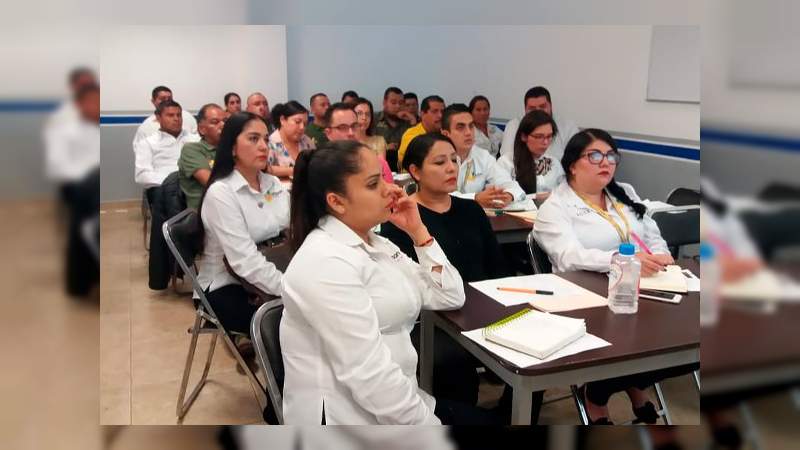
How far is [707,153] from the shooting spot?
1.49m

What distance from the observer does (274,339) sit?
5.03ft

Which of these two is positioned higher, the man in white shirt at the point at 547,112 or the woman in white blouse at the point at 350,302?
the man in white shirt at the point at 547,112

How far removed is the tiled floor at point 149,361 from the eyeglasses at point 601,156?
753 millimetres

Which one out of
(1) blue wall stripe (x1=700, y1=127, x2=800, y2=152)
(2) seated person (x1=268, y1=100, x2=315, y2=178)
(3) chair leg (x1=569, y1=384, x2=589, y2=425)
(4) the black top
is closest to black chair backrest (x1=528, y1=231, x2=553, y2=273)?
(4) the black top

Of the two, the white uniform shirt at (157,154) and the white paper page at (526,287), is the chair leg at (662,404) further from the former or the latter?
the white uniform shirt at (157,154)

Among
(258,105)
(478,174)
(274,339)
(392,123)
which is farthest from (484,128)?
(274,339)

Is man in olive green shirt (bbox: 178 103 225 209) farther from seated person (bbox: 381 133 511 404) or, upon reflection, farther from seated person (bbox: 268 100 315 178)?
seated person (bbox: 381 133 511 404)

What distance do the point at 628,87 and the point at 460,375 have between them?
0.99 m

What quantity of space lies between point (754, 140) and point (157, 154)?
1482 mm

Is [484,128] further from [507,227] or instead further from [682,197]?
[682,197]

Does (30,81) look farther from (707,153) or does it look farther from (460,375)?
(707,153)

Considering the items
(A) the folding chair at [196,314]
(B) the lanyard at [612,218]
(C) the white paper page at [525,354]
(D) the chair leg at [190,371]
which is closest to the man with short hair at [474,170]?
(B) the lanyard at [612,218]

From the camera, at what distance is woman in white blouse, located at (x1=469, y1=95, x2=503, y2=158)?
183cm

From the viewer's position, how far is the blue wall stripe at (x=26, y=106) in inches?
58.7
